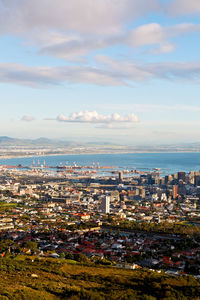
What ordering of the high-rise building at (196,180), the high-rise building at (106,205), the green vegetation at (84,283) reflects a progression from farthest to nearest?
1. the high-rise building at (196,180)
2. the high-rise building at (106,205)
3. the green vegetation at (84,283)

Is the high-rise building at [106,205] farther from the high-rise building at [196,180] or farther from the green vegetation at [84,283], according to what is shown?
the high-rise building at [196,180]

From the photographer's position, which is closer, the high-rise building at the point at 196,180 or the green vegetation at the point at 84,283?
the green vegetation at the point at 84,283

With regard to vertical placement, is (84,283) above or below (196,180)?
above

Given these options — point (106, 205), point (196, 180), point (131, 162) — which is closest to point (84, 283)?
point (106, 205)

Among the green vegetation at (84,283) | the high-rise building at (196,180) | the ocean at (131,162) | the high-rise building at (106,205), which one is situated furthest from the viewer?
the ocean at (131,162)

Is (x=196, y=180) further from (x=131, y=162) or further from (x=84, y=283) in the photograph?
(x=131, y=162)

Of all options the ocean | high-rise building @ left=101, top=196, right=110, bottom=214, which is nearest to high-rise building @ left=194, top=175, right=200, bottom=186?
the ocean

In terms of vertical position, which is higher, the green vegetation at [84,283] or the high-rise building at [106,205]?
the green vegetation at [84,283]

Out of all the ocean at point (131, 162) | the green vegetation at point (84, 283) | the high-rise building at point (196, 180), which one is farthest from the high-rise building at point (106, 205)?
the ocean at point (131, 162)

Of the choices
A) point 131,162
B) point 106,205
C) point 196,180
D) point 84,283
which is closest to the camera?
point 84,283
